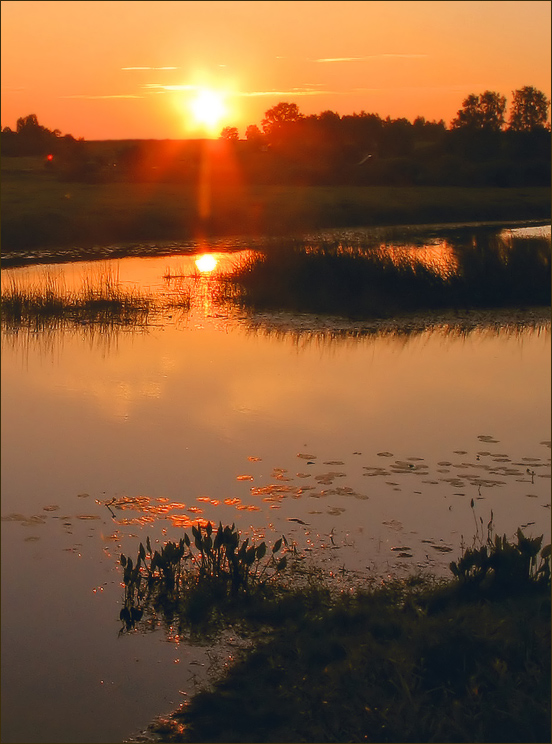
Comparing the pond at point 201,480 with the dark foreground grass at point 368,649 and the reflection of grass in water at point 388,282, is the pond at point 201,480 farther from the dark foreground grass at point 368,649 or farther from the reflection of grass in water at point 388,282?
the reflection of grass in water at point 388,282

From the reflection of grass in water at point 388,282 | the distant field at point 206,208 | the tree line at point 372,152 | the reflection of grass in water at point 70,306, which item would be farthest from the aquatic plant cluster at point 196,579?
the tree line at point 372,152

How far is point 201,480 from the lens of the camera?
289 inches

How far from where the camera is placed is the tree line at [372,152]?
43.1m

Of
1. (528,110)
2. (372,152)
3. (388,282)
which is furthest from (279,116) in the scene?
(388,282)

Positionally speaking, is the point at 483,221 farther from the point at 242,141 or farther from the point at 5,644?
the point at 5,644

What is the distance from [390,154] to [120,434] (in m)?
43.6

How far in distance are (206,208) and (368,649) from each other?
89.2ft

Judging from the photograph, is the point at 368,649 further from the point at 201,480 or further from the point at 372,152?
the point at 372,152

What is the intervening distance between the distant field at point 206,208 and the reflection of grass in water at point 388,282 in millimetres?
8385

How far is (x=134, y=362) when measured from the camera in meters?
11.5

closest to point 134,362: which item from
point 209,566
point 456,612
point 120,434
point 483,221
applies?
point 120,434

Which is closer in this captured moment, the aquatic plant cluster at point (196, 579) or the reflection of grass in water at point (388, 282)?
the aquatic plant cluster at point (196, 579)

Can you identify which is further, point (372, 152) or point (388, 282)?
point (372, 152)

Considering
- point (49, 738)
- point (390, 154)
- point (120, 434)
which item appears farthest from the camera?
point (390, 154)
